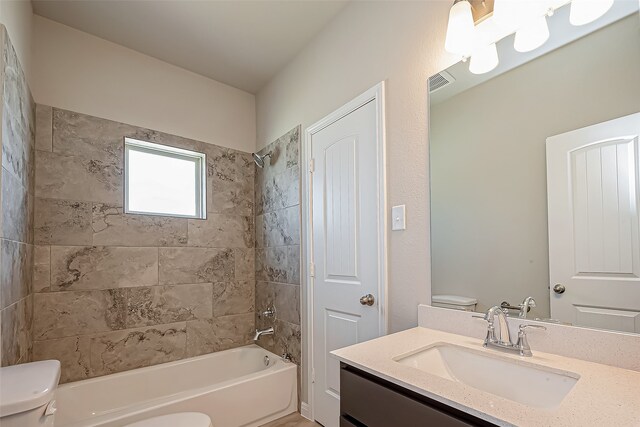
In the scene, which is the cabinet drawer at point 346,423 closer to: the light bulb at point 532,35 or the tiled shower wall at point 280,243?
the tiled shower wall at point 280,243

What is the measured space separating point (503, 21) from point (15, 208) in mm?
2392

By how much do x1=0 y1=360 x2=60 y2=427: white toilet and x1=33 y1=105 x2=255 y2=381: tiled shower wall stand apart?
39.0 inches

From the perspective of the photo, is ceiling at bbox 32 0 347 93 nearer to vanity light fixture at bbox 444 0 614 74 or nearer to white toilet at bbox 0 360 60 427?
vanity light fixture at bbox 444 0 614 74

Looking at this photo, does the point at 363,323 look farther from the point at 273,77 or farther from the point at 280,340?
the point at 273,77

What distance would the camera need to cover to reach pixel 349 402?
105 centimetres

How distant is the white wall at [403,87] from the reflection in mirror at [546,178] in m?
0.08

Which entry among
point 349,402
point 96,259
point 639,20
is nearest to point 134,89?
point 96,259

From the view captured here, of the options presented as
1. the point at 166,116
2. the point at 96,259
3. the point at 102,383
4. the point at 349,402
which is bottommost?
the point at 102,383

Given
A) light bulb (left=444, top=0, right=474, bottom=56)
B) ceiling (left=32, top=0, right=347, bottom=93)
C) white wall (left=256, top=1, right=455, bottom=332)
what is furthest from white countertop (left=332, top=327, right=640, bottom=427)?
ceiling (left=32, top=0, right=347, bottom=93)

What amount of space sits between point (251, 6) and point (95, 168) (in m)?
1.55

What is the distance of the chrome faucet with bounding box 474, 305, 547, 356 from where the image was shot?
109cm

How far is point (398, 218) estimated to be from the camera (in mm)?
1622

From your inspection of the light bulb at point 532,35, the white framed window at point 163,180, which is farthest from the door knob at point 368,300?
the white framed window at point 163,180

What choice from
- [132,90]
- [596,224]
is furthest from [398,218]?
[132,90]
